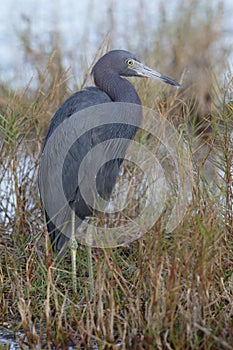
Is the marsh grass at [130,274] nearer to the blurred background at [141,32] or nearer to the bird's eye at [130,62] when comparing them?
the bird's eye at [130,62]

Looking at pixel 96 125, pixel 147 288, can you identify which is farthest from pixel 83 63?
pixel 147 288

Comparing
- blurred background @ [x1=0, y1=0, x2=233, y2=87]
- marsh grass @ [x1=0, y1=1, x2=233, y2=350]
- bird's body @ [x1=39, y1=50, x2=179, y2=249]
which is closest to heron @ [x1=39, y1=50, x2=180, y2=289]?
bird's body @ [x1=39, y1=50, x2=179, y2=249]

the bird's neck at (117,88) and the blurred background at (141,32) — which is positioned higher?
the blurred background at (141,32)

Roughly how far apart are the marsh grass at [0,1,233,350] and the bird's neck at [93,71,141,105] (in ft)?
1.01

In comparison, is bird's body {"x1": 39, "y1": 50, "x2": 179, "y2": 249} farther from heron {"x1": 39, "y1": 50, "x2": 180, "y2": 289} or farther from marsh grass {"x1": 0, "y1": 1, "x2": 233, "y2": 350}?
marsh grass {"x1": 0, "y1": 1, "x2": 233, "y2": 350}

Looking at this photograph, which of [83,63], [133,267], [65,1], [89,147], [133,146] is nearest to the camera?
[133,267]

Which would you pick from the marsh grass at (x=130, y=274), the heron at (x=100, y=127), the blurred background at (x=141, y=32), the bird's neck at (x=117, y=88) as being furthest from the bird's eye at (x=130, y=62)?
the blurred background at (x=141, y=32)

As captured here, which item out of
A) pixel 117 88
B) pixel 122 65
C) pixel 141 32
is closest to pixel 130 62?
pixel 122 65

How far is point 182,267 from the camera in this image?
11.9ft

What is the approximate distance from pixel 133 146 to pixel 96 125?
1.93 ft

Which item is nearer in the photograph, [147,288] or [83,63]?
[147,288]

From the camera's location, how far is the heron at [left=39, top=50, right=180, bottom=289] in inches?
195

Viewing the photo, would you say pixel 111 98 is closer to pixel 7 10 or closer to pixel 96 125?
pixel 96 125

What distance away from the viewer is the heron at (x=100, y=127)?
4.95 metres
